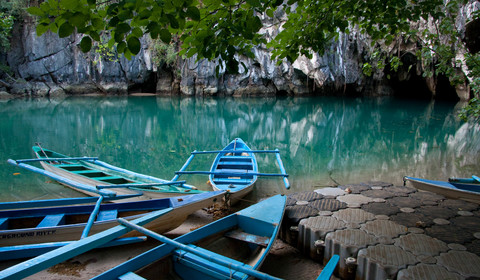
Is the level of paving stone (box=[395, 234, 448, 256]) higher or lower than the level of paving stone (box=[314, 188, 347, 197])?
lower

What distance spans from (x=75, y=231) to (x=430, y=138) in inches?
391

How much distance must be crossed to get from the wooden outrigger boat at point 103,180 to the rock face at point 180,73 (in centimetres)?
1588

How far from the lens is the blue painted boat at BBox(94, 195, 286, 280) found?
1.91 m

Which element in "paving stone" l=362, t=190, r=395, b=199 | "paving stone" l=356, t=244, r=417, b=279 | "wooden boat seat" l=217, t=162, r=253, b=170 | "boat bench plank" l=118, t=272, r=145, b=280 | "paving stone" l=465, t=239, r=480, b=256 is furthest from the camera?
"wooden boat seat" l=217, t=162, r=253, b=170

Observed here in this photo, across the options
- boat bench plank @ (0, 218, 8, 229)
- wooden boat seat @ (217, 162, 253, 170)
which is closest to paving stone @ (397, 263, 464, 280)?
wooden boat seat @ (217, 162, 253, 170)

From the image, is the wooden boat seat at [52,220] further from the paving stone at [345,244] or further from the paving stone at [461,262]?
the paving stone at [461,262]

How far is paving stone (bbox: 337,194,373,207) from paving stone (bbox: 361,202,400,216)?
0.25 ft

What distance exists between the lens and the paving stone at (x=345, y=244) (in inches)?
94.4

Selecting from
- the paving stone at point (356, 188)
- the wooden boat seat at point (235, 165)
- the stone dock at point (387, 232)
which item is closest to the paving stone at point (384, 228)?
the stone dock at point (387, 232)

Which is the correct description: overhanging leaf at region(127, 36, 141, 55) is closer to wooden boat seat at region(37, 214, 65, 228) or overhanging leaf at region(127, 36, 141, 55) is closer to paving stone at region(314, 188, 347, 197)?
wooden boat seat at region(37, 214, 65, 228)

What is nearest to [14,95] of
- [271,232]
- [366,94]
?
[271,232]

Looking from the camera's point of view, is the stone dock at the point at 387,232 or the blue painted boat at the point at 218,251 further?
the stone dock at the point at 387,232

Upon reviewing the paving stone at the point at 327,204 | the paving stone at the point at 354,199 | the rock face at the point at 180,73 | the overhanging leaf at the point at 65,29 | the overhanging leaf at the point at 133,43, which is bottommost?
the paving stone at the point at 327,204

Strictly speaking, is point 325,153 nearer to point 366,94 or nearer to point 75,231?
point 75,231
